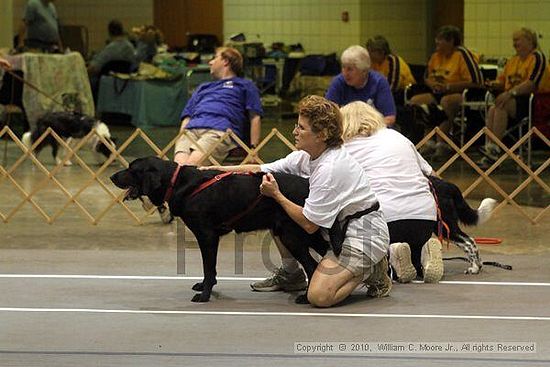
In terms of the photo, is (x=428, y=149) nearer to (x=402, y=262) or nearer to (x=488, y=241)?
(x=488, y=241)

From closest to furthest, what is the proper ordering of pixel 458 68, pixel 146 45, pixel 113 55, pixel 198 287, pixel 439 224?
pixel 198 287 < pixel 439 224 < pixel 458 68 < pixel 113 55 < pixel 146 45

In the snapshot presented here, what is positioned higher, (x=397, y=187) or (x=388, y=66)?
(x=388, y=66)

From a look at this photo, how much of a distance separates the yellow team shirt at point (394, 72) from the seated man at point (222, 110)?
343 cm

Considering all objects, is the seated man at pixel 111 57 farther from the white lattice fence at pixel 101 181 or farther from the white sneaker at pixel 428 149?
the white sneaker at pixel 428 149

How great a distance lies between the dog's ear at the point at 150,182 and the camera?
5.49 meters

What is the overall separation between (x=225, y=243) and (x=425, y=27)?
29.7ft

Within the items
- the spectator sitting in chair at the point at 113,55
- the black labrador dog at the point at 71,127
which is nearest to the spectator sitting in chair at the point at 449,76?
the black labrador dog at the point at 71,127

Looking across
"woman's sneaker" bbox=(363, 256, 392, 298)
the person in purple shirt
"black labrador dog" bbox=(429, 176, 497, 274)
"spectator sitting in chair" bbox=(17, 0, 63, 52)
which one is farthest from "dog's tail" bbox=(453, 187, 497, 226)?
"spectator sitting in chair" bbox=(17, 0, 63, 52)

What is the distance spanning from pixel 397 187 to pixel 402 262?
370 mm

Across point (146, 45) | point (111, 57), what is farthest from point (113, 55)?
point (146, 45)

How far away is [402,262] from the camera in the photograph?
5.87m

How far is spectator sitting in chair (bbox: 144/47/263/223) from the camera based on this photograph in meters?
7.88

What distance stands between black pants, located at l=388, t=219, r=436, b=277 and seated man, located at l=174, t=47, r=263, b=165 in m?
2.08

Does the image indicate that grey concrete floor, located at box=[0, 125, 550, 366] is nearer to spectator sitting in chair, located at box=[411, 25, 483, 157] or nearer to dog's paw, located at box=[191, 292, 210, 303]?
dog's paw, located at box=[191, 292, 210, 303]
